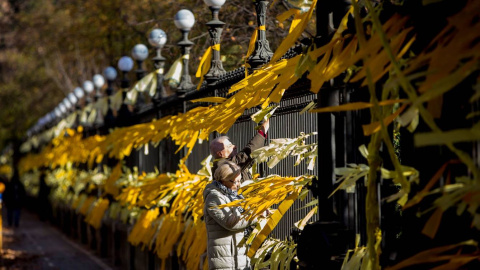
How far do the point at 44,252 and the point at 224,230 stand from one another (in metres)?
12.6

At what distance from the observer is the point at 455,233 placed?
10.6 feet

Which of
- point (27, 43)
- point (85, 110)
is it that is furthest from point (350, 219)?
point (27, 43)

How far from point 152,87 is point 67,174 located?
38.5 feet

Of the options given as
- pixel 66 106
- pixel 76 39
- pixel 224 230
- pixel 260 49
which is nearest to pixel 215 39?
pixel 260 49

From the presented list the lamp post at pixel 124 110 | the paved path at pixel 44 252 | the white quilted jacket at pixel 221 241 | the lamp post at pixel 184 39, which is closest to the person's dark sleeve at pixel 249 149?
the white quilted jacket at pixel 221 241

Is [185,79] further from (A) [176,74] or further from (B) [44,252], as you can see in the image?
(B) [44,252]

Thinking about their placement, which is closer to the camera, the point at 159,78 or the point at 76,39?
the point at 159,78

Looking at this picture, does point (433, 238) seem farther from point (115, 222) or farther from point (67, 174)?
point (67, 174)

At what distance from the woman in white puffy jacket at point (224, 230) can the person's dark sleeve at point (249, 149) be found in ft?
1.31

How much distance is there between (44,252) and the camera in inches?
707

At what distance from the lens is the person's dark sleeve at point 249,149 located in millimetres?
6656

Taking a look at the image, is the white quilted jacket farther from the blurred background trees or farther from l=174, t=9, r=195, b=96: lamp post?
the blurred background trees

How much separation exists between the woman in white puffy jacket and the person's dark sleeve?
0.40 m

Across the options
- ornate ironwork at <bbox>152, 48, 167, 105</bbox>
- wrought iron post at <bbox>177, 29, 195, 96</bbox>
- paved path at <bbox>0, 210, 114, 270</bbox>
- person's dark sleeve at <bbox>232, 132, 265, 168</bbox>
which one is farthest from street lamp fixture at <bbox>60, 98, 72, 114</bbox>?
person's dark sleeve at <bbox>232, 132, 265, 168</bbox>
